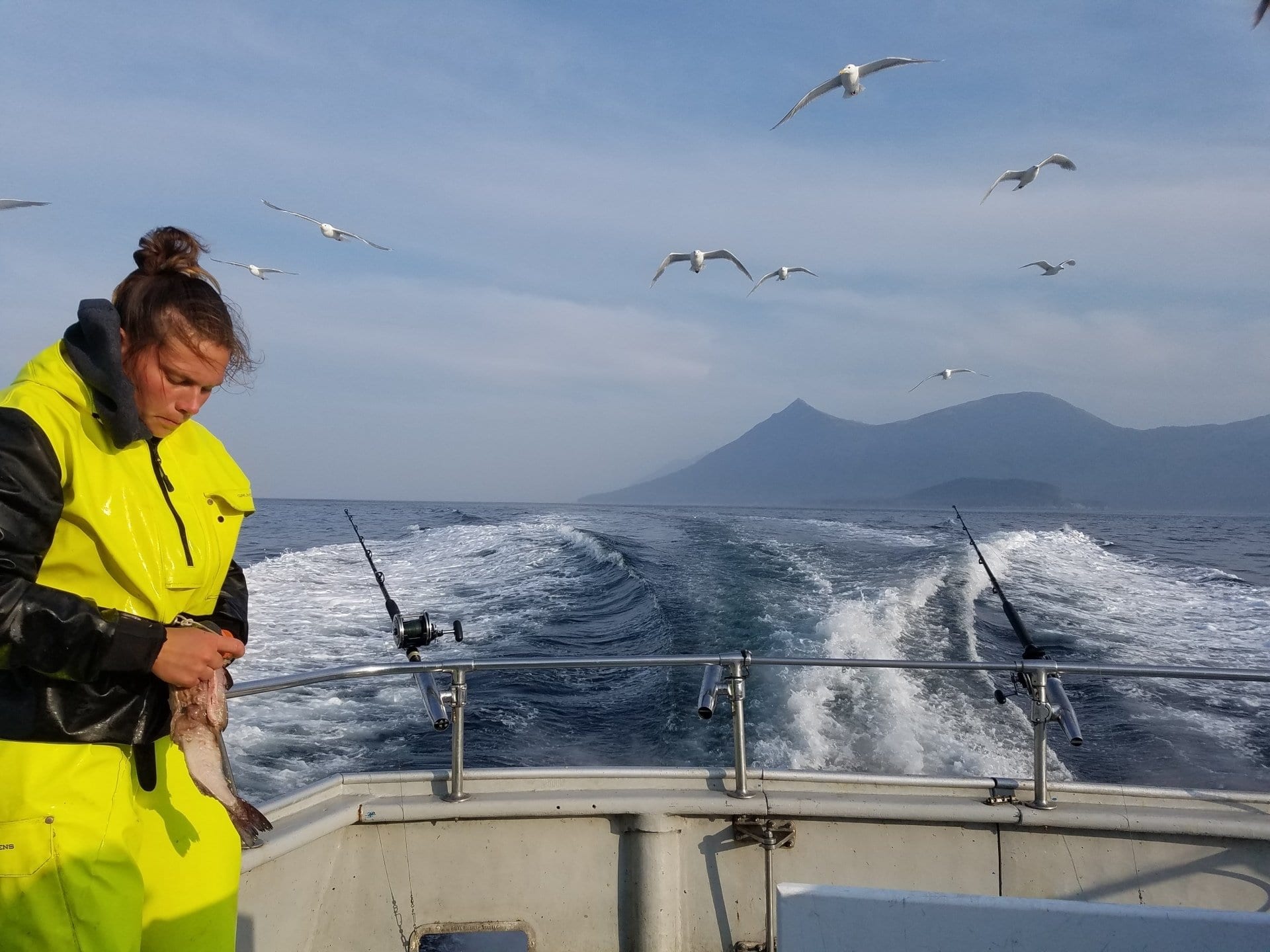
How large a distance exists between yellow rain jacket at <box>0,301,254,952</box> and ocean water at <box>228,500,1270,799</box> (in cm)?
482

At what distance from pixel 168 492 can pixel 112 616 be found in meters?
0.24

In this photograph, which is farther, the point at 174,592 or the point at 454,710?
the point at 454,710

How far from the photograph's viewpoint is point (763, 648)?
9.70m

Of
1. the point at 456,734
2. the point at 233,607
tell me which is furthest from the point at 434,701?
the point at 233,607

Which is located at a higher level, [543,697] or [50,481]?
[50,481]

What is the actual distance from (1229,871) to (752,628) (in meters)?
7.71

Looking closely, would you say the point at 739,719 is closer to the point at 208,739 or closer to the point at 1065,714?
the point at 1065,714

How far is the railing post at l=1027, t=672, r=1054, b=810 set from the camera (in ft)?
9.49

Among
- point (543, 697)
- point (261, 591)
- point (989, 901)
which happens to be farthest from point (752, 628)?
point (989, 901)

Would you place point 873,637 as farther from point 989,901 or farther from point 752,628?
point 989,901

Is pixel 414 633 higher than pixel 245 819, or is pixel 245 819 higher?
pixel 414 633

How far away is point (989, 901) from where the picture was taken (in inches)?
61.8

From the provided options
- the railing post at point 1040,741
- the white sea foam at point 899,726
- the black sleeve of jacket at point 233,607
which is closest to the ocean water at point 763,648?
the white sea foam at point 899,726

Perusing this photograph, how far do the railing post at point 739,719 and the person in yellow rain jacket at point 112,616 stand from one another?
1724 millimetres
